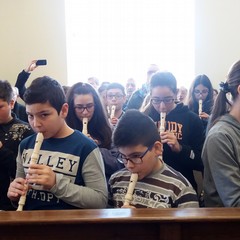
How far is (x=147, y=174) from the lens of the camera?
1453mm

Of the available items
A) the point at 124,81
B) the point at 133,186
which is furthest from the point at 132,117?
the point at 124,81

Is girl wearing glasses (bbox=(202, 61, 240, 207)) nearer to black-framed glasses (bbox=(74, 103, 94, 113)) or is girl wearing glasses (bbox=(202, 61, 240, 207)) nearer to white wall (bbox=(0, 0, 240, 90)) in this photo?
black-framed glasses (bbox=(74, 103, 94, 113))

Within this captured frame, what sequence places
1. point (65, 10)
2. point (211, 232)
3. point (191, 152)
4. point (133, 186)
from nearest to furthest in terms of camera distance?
point (211, 232), point (133, 186), point (191, 152), point (65, 10)

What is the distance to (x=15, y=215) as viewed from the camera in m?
0.95

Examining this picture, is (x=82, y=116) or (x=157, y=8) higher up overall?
(x=157, y=8)

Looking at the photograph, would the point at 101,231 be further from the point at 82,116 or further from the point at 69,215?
the point at 82,116

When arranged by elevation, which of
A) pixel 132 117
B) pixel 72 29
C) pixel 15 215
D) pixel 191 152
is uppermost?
pixel 72 29

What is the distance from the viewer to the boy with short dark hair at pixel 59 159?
140cm

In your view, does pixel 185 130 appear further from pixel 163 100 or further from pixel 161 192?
pixel 161 192

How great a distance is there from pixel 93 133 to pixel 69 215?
1.19 meters

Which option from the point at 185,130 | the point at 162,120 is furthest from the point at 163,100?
the point at 185,130

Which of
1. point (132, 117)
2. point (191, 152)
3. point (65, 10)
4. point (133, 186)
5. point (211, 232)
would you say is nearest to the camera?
point (211, 232)

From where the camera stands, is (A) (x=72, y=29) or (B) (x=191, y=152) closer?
(B) (x=191, y=152)

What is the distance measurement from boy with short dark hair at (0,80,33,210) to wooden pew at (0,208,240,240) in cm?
105
